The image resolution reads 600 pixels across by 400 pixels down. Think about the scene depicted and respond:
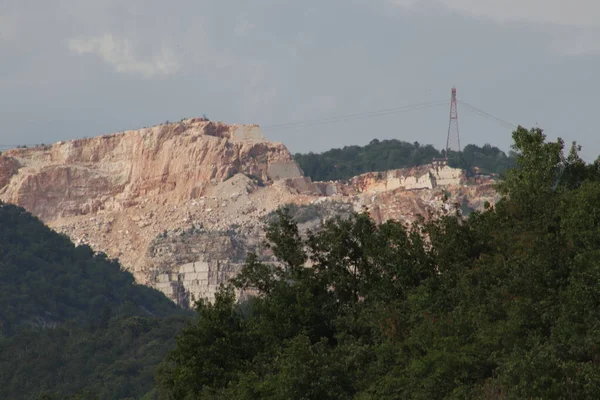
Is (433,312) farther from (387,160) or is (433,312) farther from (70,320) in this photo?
(387,160)

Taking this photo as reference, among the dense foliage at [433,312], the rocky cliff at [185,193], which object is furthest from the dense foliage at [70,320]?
the dense foliage at [433,312]

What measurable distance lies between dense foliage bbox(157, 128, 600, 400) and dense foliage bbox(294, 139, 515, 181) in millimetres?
120952

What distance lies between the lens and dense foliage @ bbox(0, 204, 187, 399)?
80.6 metres

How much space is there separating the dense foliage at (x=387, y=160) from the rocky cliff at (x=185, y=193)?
24939mm

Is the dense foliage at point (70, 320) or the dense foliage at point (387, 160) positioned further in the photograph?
the dense foliage at point (387, 160)

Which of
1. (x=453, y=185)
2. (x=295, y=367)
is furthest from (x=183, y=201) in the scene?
(x=295, y=367)

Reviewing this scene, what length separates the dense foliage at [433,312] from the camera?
2905cm

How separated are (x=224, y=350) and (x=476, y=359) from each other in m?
9.08

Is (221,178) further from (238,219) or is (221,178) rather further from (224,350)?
(224,350)

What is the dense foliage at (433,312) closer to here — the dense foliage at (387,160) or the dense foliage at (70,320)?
the dense foliage at (70,320)

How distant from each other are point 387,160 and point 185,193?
52991 millimetres

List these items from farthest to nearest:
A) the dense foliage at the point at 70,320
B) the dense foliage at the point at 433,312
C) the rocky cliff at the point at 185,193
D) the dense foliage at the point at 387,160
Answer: the dense foliage at the point at 387,160
the rocky cliff at the point at 185,193
the dense foliage at the point at 70,320
the dense foliage at the point at 433,312

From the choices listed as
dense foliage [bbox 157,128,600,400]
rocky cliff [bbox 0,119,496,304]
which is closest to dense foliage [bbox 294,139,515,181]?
rocky cliff [bbox 0,119,496,304]

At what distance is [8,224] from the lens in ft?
415
